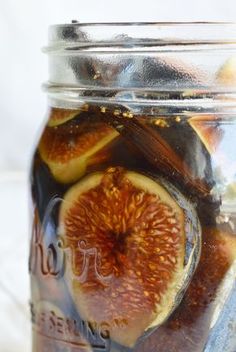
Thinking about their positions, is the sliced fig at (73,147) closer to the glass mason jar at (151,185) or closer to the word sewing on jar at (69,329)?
the glass mason jar at (151,185)

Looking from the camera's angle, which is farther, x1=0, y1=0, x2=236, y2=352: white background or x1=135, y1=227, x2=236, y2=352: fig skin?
x1=0, y1=0, x2=236, y2=352: white background

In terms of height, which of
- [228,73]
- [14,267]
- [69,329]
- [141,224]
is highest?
[228,73]

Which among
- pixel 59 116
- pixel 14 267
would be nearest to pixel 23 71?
pixel 14 267

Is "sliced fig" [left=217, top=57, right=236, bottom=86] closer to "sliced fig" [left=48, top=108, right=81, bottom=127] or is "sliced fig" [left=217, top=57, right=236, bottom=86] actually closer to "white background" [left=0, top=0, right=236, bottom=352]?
"sliced fig" [left=48, top=108, right=81, bottom=127]

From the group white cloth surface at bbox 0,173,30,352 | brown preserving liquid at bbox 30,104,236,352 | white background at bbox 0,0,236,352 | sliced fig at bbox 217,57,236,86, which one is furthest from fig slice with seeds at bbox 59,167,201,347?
white background at bbox 0,0,236,352

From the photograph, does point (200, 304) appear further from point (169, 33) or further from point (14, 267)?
point (14, 267)

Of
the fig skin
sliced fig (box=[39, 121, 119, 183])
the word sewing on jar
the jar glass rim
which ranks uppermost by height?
the jar glass rim

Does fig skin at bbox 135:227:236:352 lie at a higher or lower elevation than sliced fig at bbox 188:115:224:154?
lower
